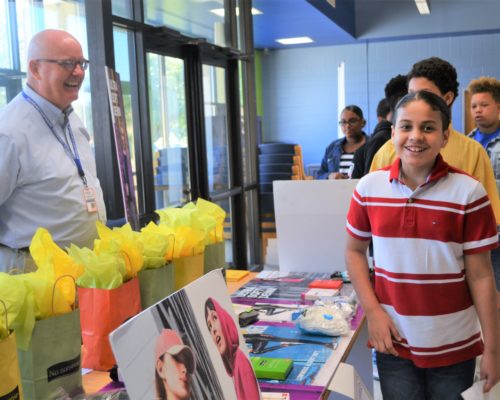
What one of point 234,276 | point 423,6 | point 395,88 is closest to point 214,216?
point 234,276

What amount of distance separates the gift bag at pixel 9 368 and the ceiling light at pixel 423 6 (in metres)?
7.64

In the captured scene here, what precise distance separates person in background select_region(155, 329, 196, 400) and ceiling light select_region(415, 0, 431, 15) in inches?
299

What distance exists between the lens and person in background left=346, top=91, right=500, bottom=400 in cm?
155

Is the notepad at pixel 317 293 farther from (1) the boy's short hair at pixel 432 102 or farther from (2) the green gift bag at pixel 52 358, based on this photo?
(2) the green gift bag at pixel 52 358

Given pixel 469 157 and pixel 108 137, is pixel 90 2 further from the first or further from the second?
pixel 469 157

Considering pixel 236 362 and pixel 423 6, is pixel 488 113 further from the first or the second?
pixel 423 6

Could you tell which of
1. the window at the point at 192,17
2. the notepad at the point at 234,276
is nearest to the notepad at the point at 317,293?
the notepad at the point at 234,276

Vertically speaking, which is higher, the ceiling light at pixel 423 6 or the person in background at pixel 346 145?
the ceiling light at pixel 423 6

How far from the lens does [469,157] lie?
202 cm

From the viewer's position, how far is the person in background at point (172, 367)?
0.89m

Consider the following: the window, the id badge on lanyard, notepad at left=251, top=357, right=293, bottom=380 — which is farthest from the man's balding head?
the window

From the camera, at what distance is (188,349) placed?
0.98 m

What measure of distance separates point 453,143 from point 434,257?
25.1 inches

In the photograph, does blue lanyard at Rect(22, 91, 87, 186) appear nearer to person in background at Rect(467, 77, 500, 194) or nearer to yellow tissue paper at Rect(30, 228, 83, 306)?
yellow tissue paper at Rect(30, 228, 83, 306)
